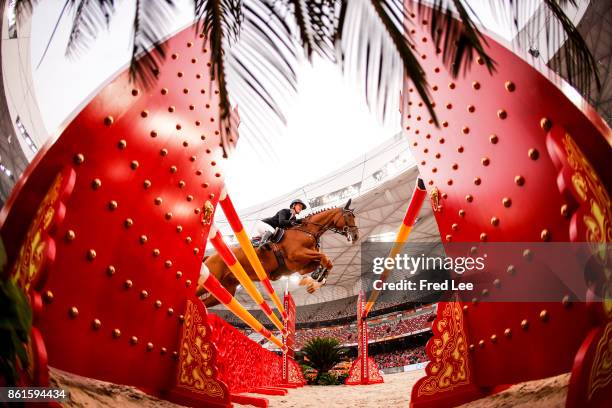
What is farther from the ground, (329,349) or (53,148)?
(329,349)

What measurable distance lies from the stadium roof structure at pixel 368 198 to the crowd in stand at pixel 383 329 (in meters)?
4.67

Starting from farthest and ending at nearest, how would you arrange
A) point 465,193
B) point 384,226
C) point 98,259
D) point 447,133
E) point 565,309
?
point 384,226, point 447,133, point 465,193, point 98,259, point 565,309

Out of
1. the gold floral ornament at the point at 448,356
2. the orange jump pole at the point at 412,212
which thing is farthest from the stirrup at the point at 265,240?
the gold floral ornament at the point at 448,356

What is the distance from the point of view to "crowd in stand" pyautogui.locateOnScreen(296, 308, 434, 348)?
2882 centimetres

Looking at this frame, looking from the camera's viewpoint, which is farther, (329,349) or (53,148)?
(329,349)

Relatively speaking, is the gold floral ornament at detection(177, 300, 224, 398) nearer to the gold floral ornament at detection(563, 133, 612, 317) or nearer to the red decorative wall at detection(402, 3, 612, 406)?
the red decorative wall at detection(402, 3, 612, 406)

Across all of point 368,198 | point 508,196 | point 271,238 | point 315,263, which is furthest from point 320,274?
point 368,198

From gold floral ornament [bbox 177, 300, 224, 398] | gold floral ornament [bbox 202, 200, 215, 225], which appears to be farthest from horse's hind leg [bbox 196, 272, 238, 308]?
gold floral ornament [bbox 177, 300, 224, 398]

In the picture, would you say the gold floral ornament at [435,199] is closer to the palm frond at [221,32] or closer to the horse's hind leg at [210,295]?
the palm frond at [221,32]

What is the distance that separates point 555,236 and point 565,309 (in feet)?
0.84

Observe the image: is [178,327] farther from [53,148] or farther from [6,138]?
[6,138]

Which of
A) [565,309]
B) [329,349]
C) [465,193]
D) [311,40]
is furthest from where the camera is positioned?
[329,349]

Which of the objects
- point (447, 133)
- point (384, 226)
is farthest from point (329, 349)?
point (447, 133)

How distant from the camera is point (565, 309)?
1.48 m
